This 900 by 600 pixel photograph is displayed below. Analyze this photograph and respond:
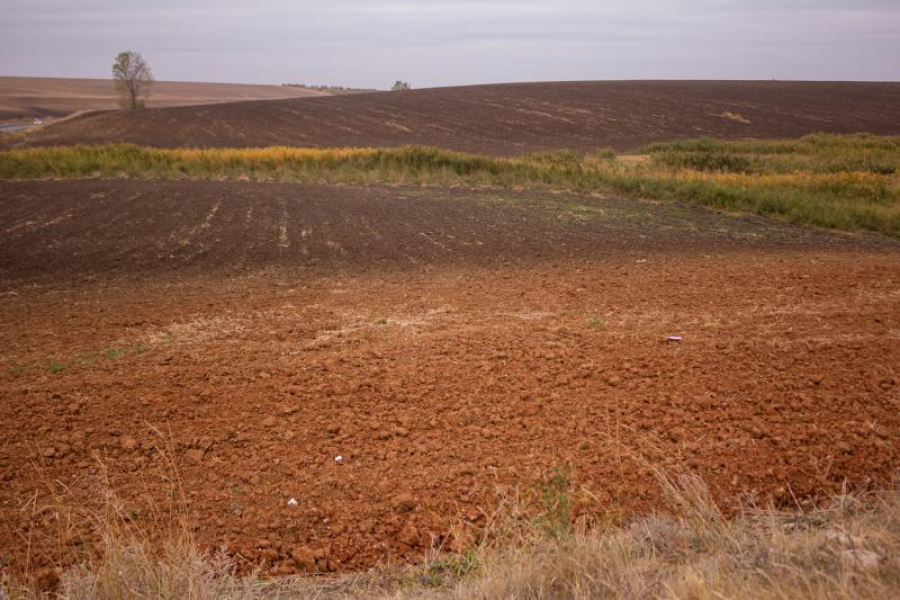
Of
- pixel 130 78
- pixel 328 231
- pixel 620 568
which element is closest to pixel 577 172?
pixel 328 231

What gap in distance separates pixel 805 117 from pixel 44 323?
179ft

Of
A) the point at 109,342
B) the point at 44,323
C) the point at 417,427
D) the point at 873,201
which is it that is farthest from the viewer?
the point at 873,201

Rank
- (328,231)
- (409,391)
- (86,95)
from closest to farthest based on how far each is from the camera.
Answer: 1. (409,391)
2. (328,231)
3. (86,95)

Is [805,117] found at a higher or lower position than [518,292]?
higher

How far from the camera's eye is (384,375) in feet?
18.6

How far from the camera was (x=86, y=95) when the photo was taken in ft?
309

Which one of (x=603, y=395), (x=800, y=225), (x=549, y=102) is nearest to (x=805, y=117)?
(x=549, y=102)

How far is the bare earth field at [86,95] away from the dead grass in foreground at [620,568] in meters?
80.6

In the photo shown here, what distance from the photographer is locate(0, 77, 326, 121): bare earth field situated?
73.4m

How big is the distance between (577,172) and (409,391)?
61.7 ft

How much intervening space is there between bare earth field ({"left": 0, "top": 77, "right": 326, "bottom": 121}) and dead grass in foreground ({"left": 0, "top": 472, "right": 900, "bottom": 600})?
264ft

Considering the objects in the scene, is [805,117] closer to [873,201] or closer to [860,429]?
[873,201]

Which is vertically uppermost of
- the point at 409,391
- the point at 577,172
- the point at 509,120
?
the point at 509,120

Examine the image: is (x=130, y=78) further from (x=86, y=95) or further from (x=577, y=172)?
(x=577, y=172)
